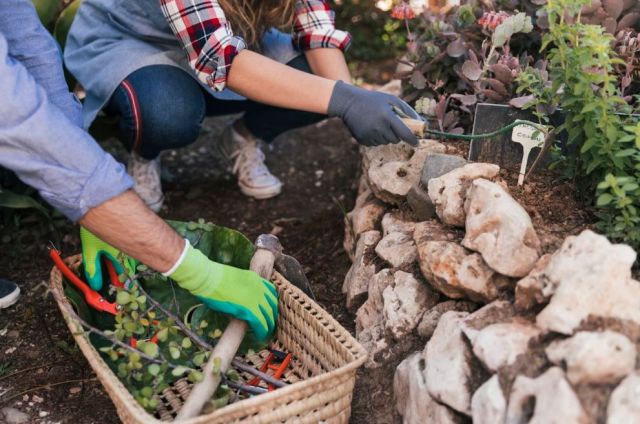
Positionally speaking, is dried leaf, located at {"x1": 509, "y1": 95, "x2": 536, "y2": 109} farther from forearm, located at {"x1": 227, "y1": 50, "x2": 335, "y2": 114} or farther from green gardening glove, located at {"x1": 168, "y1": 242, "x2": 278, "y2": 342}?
green gardening glove, located at {"x1": 168, "y1": 242, "x2": 278, "y2": 342}

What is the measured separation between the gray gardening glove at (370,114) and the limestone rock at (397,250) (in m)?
0.26

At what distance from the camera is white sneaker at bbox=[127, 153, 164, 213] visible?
2.53m

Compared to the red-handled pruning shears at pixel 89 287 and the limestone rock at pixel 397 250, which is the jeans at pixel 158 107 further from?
the limestone rock at pixel 397 250

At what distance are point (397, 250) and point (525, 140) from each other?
0.43m

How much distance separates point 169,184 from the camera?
2.86 meters

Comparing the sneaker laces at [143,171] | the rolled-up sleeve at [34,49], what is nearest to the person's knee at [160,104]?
the sneaker laces at [143,171]

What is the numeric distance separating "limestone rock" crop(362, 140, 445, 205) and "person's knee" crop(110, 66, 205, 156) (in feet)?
2.10

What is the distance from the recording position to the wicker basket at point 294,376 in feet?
4.60

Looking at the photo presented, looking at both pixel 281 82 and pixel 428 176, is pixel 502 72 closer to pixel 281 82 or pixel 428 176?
pixel 428 176

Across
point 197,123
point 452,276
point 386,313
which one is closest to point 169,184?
point 197,123

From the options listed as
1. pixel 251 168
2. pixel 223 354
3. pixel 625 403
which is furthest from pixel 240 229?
pixel 625 403

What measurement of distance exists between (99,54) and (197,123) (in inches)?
15.0

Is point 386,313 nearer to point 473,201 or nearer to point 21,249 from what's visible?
point 473,201

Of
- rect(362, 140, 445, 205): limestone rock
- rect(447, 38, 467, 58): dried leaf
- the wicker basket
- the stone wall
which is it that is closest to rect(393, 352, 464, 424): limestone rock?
the stone wall
